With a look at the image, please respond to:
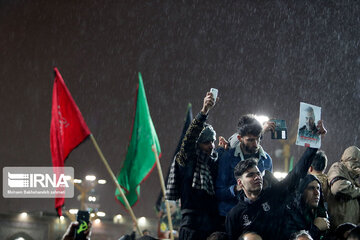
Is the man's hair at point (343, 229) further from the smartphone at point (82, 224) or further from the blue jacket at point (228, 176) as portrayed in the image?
the smartphone at point (82, 224)

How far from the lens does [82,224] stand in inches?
129

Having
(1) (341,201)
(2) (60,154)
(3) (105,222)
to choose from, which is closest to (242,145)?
(1) (341,201)

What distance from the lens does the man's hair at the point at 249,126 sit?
502 centimetres

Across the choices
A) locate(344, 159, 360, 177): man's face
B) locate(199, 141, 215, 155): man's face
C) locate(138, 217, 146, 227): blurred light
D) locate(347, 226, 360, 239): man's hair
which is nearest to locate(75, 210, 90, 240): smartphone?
locate(199, 141, 215, 155): man's face

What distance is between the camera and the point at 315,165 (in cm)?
583

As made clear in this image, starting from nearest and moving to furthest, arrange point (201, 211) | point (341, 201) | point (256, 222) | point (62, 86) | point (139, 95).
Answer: point (256, 222), point (201, 211), point (341, 201), point (62, 86), point (139, 95)

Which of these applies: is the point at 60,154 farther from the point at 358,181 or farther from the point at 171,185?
the point at 358,181

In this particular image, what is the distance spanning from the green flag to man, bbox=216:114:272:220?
6.37 feet

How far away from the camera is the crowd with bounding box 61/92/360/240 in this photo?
4484 mm

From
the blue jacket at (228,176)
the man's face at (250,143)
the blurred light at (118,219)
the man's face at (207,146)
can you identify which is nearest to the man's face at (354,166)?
the blue jacket at (228,176)

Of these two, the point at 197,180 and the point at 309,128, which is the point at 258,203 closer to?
the point at 197,180

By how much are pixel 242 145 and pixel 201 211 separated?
3.21 feet

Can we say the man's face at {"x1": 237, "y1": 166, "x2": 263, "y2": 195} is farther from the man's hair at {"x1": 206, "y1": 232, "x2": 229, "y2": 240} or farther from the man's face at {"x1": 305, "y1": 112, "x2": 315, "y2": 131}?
the man's face at {"x1": 305, "y1": 112, "x2": 315, "y2": 131}

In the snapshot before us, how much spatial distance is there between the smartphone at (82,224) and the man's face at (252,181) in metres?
1.93
